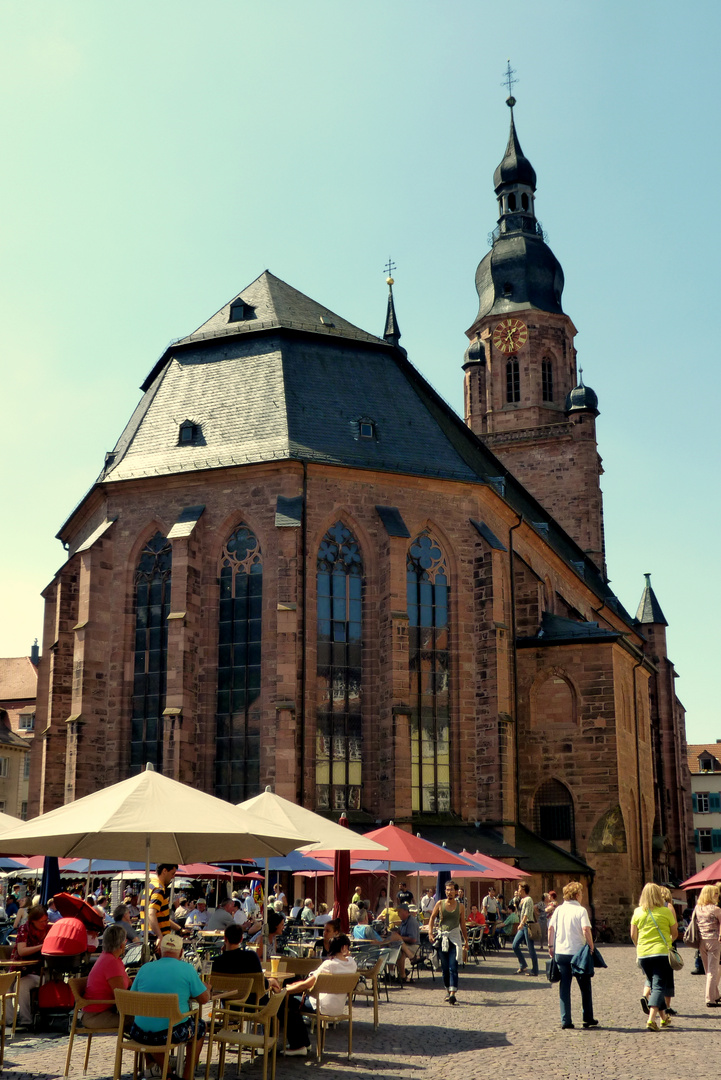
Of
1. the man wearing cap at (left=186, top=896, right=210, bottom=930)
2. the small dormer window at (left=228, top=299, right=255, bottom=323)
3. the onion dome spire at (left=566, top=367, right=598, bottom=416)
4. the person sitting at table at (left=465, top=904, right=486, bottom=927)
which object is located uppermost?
the onion dome spire at (left=566, top=367, right=598, bottom=416)

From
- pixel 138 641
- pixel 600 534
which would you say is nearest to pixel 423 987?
pixel 138 641

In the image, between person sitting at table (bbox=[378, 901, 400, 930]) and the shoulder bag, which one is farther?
person sitting at table (bbox=[378, 901, 400, 930])

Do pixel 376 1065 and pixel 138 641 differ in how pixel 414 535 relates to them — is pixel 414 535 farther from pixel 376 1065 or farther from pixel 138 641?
pixel 376 1065

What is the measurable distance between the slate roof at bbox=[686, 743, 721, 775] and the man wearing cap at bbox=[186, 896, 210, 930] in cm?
5842

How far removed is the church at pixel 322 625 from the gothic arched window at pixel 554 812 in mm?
60

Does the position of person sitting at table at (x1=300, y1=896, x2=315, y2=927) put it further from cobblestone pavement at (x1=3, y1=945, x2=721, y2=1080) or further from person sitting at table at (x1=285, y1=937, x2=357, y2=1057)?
person sitting at table at (x1=285, y1=937, x2=357, y2=1057)

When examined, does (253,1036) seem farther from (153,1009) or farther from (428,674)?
(428,674)

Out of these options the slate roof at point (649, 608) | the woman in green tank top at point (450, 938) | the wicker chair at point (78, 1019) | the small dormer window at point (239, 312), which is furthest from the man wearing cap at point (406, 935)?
the slate roof at point (649, 608)

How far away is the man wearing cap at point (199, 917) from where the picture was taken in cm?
1796

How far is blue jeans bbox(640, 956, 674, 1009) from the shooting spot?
39.4ft

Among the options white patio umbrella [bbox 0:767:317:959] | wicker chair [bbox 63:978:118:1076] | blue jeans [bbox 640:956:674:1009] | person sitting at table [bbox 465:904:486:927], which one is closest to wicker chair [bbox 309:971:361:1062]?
white patio umbrella [bbox 0:767:317:959]

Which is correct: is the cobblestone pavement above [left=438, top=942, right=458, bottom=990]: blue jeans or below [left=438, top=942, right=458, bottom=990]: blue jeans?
below

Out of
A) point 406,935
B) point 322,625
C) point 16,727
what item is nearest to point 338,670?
point 322,625

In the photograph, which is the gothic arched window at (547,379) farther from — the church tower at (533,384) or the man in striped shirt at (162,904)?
Answer: the man in striped shirt at (162,904)
